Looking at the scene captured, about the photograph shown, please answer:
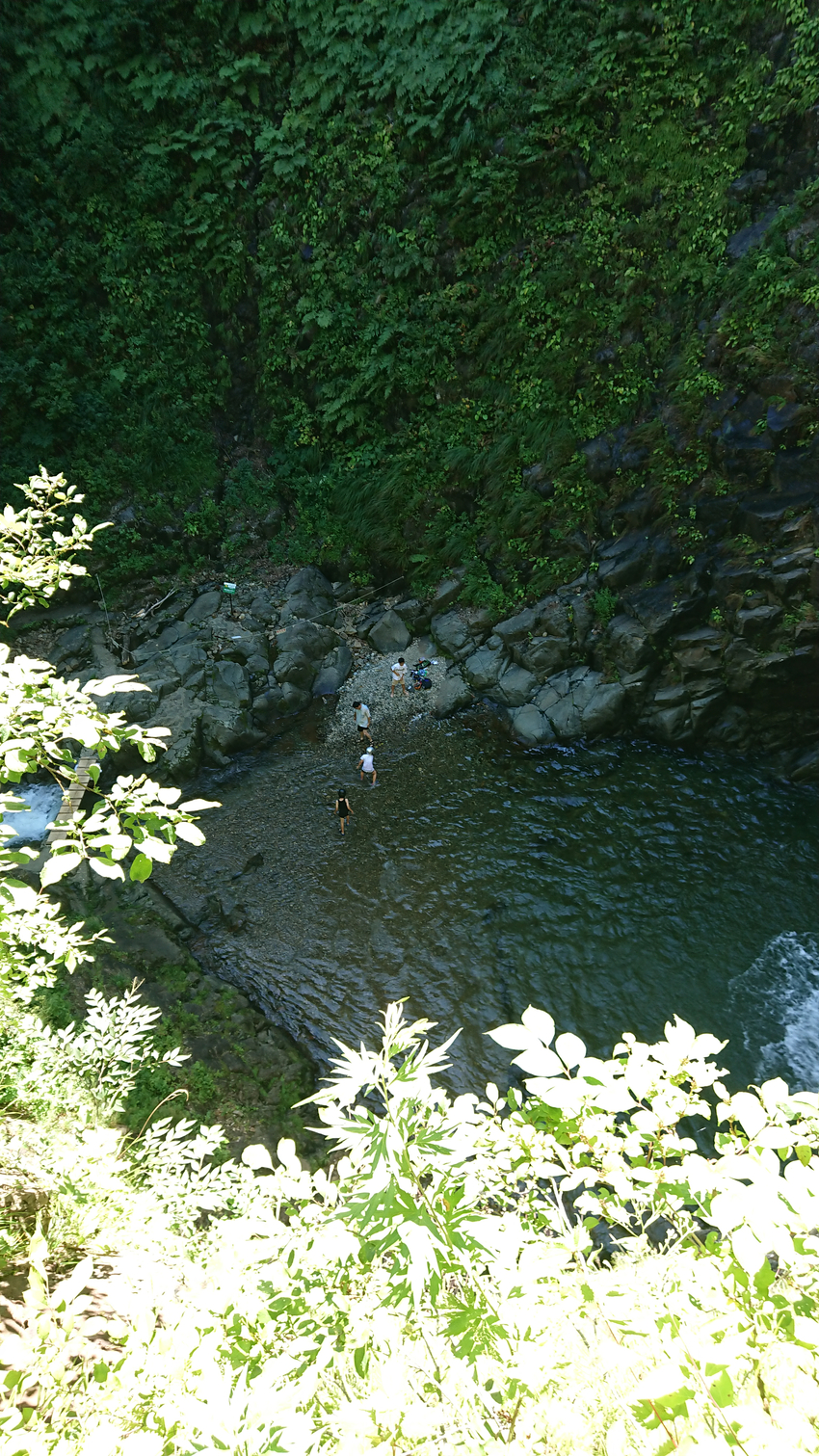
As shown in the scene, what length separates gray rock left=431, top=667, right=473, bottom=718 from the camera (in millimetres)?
13078

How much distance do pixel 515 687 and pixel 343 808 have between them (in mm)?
4071

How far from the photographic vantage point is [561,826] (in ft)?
34.9

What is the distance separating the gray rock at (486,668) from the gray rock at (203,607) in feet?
17.8

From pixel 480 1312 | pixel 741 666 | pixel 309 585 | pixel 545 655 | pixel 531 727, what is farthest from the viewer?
pixel 309 585

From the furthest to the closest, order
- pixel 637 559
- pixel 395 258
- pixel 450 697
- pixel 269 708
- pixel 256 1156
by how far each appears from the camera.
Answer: pixel 395 258, pixel 269 708, pixel 450 697, pixel 637 559, pixel 256 1156

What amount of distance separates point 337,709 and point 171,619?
403 cm

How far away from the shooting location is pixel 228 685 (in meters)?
13.0

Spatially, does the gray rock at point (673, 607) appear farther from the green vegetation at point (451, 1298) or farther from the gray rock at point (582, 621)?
the green vegetation at point (451, 1298)

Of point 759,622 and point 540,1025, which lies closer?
point 540,1025

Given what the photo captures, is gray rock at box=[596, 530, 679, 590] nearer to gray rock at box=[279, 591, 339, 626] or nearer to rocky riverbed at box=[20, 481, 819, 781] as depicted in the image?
rocky riverbed at box=[20, 481, 819, 781]

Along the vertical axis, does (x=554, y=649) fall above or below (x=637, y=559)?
below

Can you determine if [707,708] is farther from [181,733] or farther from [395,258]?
[395,258]

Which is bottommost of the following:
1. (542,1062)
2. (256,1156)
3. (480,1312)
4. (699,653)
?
(699,653)

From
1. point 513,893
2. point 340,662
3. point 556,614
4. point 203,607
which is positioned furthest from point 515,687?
point 203,607
